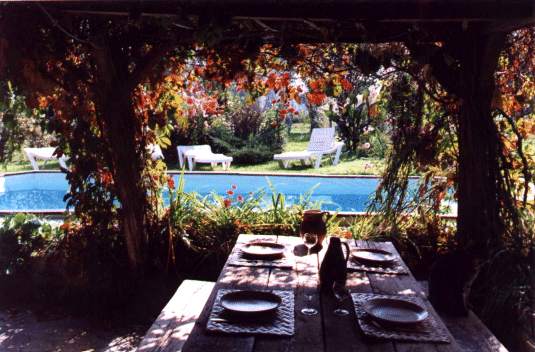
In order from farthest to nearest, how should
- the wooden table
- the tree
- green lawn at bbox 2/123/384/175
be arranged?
green lawn at bbox 2/123/384/175, the tree, the wooden table

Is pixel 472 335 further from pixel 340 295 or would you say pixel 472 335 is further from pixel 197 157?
pixel 197 157

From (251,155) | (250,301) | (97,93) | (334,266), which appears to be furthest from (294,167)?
(250,301)

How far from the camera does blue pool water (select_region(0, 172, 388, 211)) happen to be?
367 inches

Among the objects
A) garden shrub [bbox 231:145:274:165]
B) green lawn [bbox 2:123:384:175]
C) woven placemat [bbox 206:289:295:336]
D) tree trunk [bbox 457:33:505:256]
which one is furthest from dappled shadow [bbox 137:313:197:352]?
garden shrub [bbox 231:145:274:165]

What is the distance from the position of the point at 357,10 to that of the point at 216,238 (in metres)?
2.19

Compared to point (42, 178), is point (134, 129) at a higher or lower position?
higher

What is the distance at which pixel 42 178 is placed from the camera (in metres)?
10.3

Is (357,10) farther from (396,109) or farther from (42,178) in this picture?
(42,178)

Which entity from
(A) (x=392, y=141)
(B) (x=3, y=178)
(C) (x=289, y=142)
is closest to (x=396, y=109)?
(A) (x=392, y=141)

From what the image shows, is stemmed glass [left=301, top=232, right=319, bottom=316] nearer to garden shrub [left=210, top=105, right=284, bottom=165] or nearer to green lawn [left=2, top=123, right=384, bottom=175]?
green lawn [left=2, top=123, right=384, bottom=175]

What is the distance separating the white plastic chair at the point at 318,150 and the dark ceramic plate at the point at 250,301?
9315 mm

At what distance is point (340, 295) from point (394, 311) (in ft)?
0.82

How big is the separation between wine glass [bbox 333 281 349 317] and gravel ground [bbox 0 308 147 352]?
1.81 meters

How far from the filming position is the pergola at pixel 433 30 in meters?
2.99
